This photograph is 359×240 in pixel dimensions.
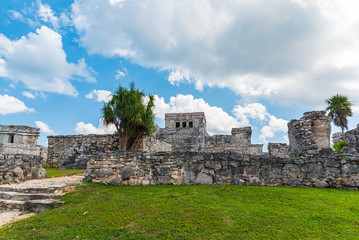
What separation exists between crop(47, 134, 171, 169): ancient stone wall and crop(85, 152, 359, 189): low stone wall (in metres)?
5.73

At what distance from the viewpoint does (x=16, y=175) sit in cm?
716

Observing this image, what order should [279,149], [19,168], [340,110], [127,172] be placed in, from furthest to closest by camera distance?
[340,110] < [279,149] < [19,168] < [127,172]

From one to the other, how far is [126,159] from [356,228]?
245 inches

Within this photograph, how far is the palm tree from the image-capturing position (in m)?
24.0

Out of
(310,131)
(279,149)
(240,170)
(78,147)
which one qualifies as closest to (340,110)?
(279,149)

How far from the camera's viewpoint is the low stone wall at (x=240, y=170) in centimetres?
642

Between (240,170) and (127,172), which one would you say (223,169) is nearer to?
(240,170)

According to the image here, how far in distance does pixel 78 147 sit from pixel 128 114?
5.25 meters

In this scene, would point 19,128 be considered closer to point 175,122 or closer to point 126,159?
point 126,159

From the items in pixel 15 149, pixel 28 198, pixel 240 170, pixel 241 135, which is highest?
pixel 241 135

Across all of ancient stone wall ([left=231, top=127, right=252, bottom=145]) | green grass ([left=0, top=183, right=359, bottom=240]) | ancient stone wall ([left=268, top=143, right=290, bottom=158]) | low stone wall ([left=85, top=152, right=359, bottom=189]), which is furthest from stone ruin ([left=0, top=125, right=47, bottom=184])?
ancient stone wall ([left=231, top=127, right=252, bottom=145])

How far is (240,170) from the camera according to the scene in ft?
21.5

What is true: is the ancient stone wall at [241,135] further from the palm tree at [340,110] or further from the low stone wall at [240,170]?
the low stone wall at [240,170]

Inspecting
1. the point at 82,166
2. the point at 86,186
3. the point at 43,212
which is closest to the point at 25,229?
the point at 43,212
